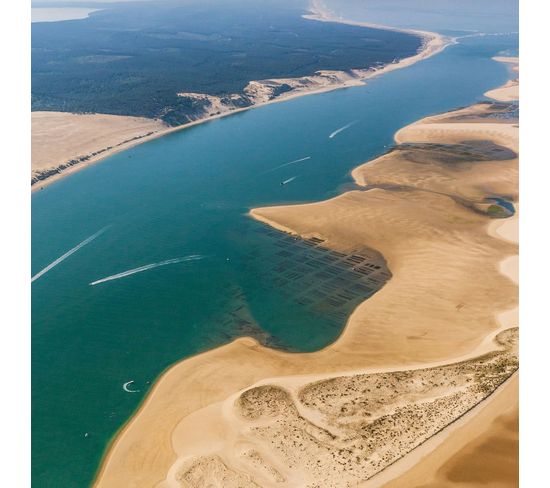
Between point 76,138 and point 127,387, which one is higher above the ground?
point 76,138

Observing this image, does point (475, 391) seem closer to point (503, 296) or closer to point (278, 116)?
point (503, 296)

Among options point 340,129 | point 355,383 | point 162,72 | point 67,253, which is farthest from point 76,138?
point 355,383

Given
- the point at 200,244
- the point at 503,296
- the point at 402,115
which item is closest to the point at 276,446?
the point at 503,296

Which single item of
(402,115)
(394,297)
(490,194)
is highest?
(402,115)

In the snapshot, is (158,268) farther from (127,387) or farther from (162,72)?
(162,72)

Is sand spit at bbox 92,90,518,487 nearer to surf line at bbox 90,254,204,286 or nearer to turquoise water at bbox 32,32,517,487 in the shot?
turquoise water at bbox 32,32,517,487

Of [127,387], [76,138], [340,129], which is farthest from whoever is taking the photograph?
[340,129]
